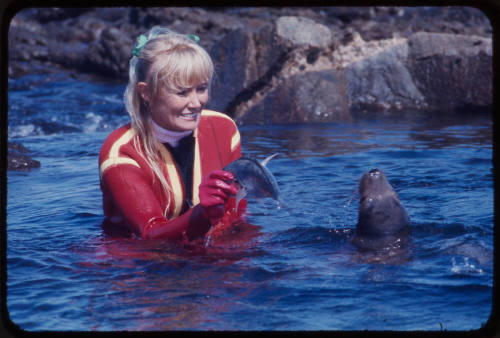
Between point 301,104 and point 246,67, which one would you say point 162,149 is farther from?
point 246,67

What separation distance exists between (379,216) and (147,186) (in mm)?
1391

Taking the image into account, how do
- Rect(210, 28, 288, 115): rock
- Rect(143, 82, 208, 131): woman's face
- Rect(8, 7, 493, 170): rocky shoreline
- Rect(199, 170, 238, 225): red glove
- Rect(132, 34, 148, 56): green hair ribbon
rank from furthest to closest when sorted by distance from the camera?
1. Rect(210, 28, 288, 115): rock
2. Rect(8, 7, 493, 170): rocky shoreline
3. Rect(132, 34, 148, 56): green hair ribbon
4. Rect(143, 82, 208, 131): woman's face
5. Rect(199, 170, 238, 225): red glove

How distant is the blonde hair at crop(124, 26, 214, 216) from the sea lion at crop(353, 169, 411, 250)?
3.85 feet

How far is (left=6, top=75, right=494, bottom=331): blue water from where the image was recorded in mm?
3230

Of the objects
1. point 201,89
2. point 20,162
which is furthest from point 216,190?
point 20,162

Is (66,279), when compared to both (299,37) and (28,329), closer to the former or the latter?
(28,329)

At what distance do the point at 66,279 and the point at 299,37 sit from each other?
650cm

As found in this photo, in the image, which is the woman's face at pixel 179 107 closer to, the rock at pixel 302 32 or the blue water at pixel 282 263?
the blue water at pixel 282 263

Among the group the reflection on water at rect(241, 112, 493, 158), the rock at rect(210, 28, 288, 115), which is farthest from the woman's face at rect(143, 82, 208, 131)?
the rock at rect(210, 28, 288, 115)

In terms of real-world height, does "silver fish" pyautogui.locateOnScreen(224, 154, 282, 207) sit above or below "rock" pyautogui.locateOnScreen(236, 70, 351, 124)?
above

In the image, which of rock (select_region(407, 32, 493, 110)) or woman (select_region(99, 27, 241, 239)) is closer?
woman (select_region(99, 27, 241, 239))

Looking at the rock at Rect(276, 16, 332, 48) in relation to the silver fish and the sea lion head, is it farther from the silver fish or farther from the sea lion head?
the silver fish

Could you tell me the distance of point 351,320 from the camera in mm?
3152

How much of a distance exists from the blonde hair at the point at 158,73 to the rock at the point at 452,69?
6359 millimetres
